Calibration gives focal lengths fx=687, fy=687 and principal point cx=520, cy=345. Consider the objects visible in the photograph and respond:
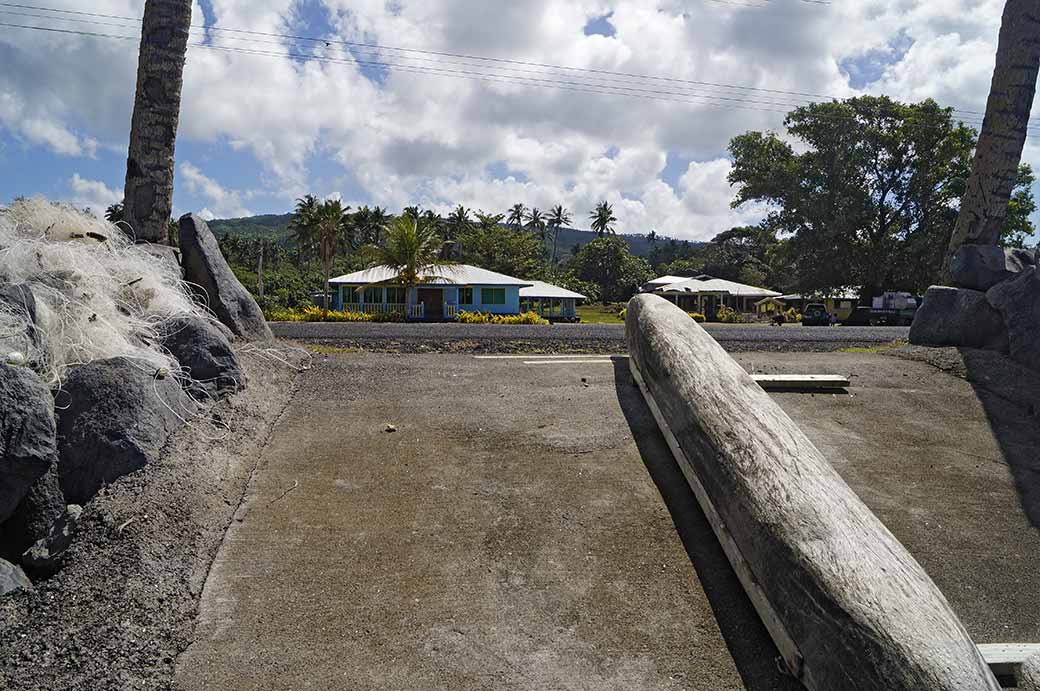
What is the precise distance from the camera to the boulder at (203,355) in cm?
496

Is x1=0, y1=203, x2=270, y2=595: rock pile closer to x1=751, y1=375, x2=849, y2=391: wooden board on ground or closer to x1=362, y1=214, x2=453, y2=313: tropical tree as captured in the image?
x1=751, y1=375, x2=849, y2=391: wooden board on ground

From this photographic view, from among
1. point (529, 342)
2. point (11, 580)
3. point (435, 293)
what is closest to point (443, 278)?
point (435, 293)

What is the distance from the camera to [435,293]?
38.8 metres

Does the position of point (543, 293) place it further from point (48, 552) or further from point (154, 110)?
point (48, 552)

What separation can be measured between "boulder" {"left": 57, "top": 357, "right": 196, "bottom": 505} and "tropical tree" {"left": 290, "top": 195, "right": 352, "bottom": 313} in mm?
27452

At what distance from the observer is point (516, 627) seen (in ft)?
10.4

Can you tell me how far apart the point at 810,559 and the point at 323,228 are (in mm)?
45279

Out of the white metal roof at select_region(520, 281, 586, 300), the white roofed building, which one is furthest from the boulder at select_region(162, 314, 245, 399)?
the white roofed building

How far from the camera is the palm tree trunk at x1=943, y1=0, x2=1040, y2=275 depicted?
9.30 metres

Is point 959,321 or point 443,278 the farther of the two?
point 443,278

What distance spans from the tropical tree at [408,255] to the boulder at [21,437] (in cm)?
3167

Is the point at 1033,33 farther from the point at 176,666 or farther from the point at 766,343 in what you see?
the point at 176,666

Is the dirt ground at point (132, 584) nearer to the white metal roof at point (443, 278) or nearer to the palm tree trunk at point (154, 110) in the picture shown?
the palm tree trunk at point (154, 110)

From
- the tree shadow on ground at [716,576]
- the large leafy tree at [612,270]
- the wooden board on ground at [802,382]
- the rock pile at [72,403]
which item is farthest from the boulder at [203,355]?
the large leafy tree at [612,270]
